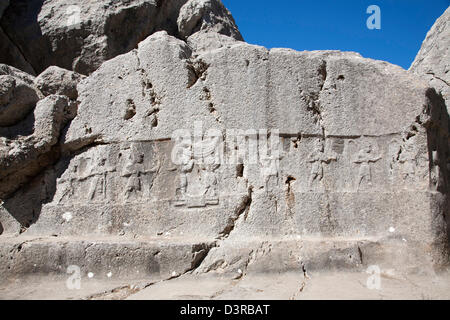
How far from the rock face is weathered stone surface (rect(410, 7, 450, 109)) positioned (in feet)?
5.94

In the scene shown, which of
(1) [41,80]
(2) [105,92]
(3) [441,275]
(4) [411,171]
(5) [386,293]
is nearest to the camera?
(5) [386,293]

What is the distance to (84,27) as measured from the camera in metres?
8.39

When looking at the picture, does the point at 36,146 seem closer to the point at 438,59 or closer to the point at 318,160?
the point at 318,160

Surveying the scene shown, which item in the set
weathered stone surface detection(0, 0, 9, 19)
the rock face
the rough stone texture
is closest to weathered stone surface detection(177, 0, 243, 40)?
the rough stone texture

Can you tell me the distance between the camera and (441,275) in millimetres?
4578

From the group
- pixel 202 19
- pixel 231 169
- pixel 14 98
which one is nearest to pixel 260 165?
pixel 231 169

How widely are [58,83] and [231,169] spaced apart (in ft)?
9.61

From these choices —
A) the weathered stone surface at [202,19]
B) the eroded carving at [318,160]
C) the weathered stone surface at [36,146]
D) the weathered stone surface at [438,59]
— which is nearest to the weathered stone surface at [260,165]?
the eroded carving at [318,160]

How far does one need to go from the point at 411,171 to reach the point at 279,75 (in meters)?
1.92

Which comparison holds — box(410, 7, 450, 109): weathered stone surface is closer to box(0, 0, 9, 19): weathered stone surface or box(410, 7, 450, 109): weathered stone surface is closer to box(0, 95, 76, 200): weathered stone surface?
box(0, 95, 76, 200): weathered stone surface

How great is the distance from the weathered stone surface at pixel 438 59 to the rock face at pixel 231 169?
5.94ft

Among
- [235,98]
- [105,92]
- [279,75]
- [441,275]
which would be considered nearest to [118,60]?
[105,92]

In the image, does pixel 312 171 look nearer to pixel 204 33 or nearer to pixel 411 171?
pixel 411 171

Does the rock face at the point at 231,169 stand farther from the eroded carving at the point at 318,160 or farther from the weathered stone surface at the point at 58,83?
the weathered stone surface at the point at 58,83
